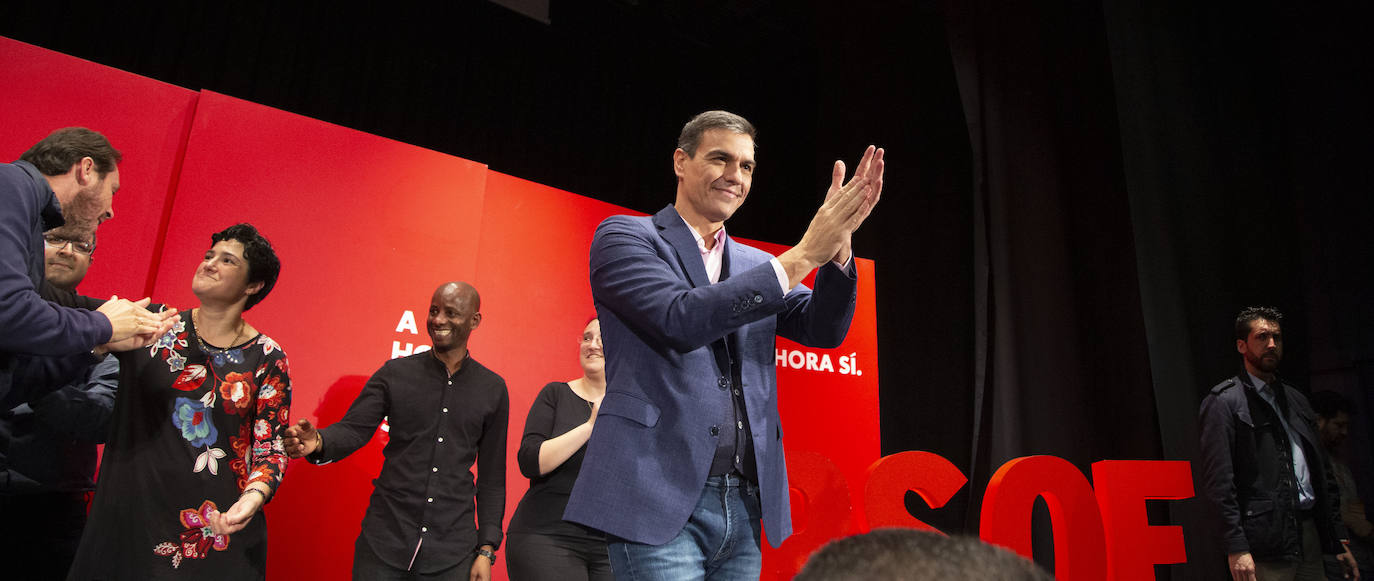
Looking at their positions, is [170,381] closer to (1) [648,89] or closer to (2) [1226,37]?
(1) [648,89]

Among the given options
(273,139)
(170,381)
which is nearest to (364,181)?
(273,139)

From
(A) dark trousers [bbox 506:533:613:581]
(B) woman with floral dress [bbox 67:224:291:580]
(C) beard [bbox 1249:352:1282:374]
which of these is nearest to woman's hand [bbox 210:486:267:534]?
(B) woman with floral dress [bbox 67:224:291:580]

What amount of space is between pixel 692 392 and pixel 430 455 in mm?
2108

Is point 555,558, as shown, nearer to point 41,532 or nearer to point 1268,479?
point 41,532

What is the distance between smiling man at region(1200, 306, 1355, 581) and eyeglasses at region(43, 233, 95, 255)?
5143 mm

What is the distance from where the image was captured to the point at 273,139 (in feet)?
12.5

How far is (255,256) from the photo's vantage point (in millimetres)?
2947

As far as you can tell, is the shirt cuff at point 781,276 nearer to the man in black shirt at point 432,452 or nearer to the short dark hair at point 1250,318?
the man in black shirt at point 432,452

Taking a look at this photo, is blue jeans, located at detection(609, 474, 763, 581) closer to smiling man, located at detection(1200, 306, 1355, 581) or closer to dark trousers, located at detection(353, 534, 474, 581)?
dark trousers, located at detection(353, 534, 474, 581)

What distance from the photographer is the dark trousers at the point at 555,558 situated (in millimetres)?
2943

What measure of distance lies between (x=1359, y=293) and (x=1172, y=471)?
3.16m

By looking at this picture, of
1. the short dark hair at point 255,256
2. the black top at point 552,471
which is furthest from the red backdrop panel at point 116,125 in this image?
the black top at point 552,471

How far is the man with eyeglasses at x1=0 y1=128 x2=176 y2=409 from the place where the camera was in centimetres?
182

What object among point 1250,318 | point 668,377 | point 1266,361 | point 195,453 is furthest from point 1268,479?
point 195,453
